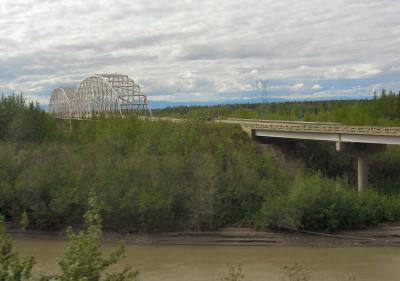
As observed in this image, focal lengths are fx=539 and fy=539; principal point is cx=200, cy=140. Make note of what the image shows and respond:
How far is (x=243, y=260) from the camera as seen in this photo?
95.6ft

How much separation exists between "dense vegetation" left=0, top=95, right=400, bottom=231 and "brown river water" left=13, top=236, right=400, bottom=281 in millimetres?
2355

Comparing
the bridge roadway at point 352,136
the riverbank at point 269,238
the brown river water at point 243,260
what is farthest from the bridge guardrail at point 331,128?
the brown river water at point 243,260

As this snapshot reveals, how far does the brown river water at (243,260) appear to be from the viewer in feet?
84.6

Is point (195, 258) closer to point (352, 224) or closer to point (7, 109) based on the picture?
point (352, 224)

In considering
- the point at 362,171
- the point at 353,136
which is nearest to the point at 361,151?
the point at 362,171

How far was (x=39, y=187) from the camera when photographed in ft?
119

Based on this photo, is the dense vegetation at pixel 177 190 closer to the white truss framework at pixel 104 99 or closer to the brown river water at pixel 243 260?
the brown river water at pixel 243 260

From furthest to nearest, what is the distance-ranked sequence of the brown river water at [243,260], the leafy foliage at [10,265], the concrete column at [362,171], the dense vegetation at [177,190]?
the concrete column at [362,171] → the dense vegetation at [177,190] → the brown river water at [243,260] → the leafy foliage at [10,265]

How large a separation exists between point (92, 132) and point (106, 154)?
12.0 meters

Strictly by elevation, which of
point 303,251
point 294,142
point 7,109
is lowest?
point 303,251

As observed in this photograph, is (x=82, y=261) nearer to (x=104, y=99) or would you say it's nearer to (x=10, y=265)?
(x=10, y=265)

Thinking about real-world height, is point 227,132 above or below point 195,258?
above

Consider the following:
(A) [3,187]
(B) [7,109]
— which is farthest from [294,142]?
(B) [7,109]

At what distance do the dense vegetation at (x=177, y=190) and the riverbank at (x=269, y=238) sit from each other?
627mm
